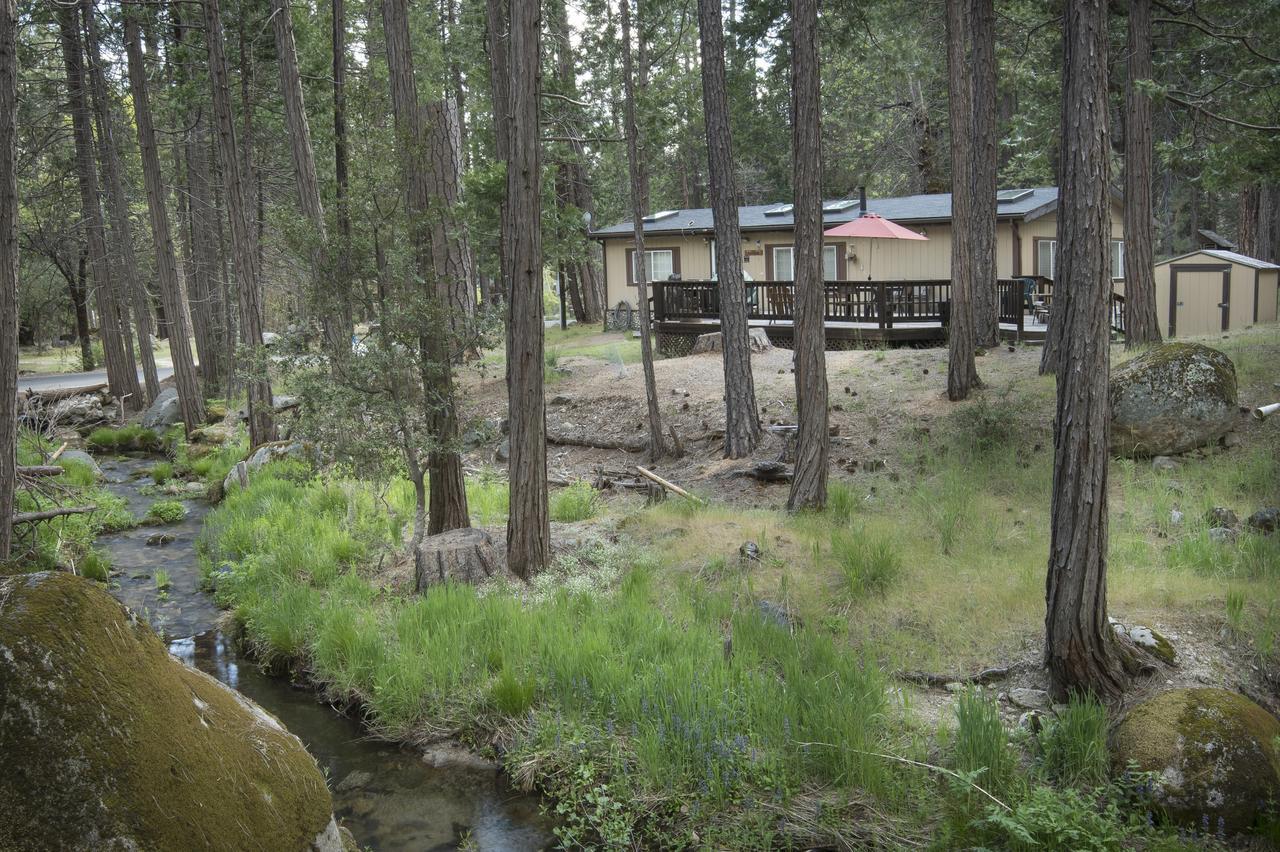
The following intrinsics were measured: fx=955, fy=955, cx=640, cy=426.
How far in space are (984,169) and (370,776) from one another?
1360 cm

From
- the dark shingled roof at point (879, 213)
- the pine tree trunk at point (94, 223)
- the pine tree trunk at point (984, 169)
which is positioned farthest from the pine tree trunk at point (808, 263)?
the pine tree trunk at point (94, 223)

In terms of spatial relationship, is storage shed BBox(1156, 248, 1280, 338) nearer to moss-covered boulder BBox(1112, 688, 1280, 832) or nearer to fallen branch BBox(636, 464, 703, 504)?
fallen branch BBox(636, 464, 703, 504)

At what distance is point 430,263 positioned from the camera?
31.0ft

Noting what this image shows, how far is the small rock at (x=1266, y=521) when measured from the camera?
8.00m

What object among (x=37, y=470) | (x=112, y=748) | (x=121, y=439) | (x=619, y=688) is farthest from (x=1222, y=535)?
(x=121, y=439)

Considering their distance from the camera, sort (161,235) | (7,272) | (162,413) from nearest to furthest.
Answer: (7,272)
(161,235)
(162,413)

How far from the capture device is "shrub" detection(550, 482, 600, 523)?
35.6ft

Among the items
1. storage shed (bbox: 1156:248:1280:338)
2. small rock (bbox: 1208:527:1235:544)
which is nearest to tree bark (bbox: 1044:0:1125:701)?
small rock (bbox: 1208:527:1235:544)

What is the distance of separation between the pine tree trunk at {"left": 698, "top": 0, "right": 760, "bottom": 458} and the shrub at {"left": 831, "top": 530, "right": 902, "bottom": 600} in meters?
5.16

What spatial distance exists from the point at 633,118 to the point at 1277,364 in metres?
9.28

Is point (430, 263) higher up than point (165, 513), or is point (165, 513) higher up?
point (430, 263)

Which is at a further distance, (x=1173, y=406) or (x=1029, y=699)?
(x=1173, y=406)

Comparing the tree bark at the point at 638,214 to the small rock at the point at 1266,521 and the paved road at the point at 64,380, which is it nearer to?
the small rock at the point at 1266,521

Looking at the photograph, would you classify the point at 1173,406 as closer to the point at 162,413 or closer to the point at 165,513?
the point at 165,513
